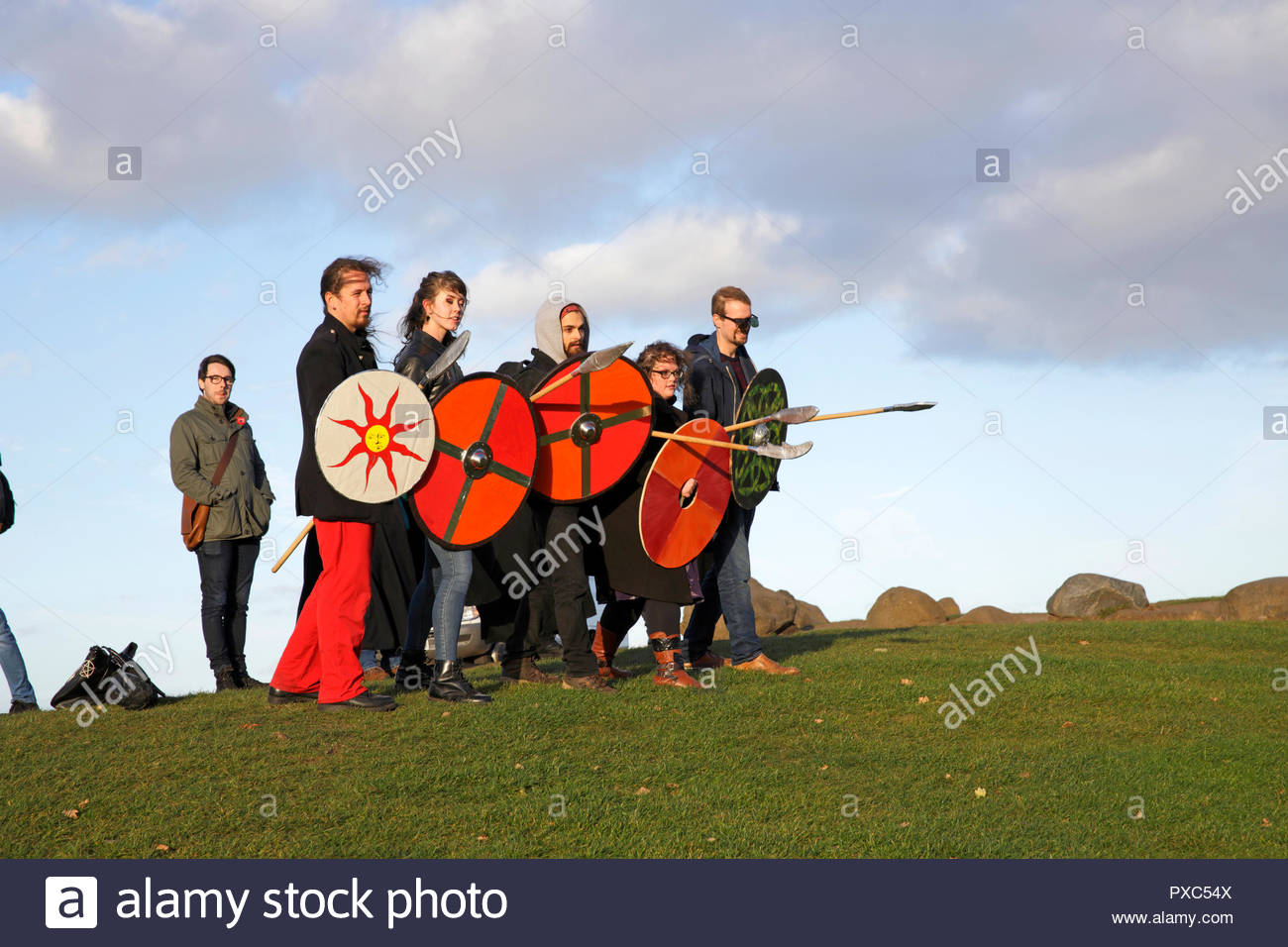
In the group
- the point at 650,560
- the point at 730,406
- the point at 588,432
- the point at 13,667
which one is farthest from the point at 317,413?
the point at 13,667

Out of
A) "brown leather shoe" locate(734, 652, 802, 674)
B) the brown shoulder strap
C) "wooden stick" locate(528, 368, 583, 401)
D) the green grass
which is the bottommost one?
the green grass

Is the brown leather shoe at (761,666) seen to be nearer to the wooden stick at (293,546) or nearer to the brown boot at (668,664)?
the brown boot at (668,664)

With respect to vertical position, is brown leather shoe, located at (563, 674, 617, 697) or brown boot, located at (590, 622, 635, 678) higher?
brown boot, located at (590, 622, 635, 678)

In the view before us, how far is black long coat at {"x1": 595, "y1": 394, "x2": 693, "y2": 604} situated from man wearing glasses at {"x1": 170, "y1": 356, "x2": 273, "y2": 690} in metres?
2.99

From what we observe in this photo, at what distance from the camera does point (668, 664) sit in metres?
7.34

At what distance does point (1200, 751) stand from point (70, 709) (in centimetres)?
658

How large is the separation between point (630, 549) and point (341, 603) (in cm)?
183

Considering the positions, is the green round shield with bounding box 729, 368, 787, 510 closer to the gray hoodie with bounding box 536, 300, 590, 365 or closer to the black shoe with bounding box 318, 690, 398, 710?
the gray hoodie with bounding box 536, 300, 590, 365

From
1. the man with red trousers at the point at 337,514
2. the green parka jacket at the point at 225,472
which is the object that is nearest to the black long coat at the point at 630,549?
the man with red trousers at the point at 337,514

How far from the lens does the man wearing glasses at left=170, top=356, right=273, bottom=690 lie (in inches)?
334

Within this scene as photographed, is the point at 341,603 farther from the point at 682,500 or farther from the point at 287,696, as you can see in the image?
the point at 682,500

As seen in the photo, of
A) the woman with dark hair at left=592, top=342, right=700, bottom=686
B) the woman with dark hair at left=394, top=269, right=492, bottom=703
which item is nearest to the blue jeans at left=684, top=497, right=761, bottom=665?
the woman with dark hair at left=592, top=342, right=700, bottom=686
